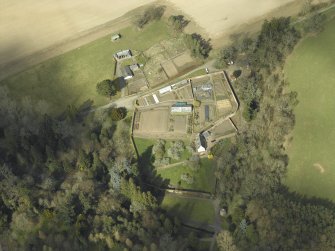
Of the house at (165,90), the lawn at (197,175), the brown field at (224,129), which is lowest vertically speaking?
the lawn at (197,175)

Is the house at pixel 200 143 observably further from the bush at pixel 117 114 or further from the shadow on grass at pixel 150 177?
the bush at pixel 117 114

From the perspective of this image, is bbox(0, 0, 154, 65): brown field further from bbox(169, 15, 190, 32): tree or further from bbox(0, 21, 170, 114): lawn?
bbox(169, 15, 190, 32): tree

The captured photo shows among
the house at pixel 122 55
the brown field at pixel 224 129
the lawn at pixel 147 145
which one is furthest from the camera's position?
the house at pixel 122 55

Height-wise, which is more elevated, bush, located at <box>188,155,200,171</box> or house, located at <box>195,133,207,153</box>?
house, located at <box>195,133,207,153</box>

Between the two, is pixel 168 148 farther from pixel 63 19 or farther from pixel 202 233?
pixel 63 19

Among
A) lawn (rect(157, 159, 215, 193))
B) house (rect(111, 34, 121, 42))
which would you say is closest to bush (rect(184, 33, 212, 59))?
house (rect(111, 34, 121, 42))

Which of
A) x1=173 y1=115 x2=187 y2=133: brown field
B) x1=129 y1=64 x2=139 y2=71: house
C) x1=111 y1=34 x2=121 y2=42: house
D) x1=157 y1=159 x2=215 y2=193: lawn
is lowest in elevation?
x1=157 y1=159 x2=215 y2=193: lawn

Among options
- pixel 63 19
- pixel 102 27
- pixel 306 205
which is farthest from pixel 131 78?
pixel 306 205

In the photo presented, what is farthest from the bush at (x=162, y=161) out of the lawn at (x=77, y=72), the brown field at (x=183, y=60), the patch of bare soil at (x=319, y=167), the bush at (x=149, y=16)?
the bush at (x=149, y=16)
